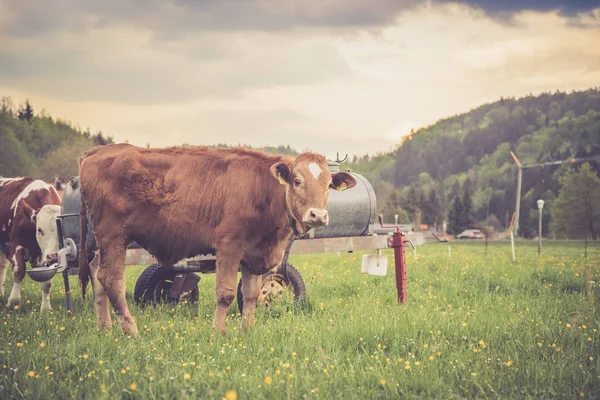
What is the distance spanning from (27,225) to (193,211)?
4.92m

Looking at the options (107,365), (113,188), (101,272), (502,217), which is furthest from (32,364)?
(502,217)

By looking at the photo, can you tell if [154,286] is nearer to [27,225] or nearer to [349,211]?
[27,225]

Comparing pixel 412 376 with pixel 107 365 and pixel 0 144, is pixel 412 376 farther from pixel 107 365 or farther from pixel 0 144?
pixel 0 144

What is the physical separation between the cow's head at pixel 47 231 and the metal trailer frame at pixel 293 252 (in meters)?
0.39

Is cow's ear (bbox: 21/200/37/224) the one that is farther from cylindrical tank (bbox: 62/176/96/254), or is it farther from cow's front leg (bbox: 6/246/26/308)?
cylindrical tank (bbox: 62/176/96/254)

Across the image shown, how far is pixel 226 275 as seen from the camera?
6.35 m

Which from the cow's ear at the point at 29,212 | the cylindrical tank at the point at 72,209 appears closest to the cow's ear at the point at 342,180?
the cylindrical tank at the point at 72,209

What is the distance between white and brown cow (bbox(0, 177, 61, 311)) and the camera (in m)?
8.98

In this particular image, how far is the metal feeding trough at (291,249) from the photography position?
25.9ft

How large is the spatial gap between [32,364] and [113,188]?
2296 mm

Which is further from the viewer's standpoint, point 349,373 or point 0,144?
point 0,144

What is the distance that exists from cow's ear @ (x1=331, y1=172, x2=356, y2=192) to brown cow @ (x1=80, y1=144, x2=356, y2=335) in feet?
0.06

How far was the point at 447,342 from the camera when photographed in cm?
584

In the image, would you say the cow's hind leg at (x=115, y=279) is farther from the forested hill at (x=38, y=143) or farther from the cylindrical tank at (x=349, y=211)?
the forested hill at (x=38, y=143)
